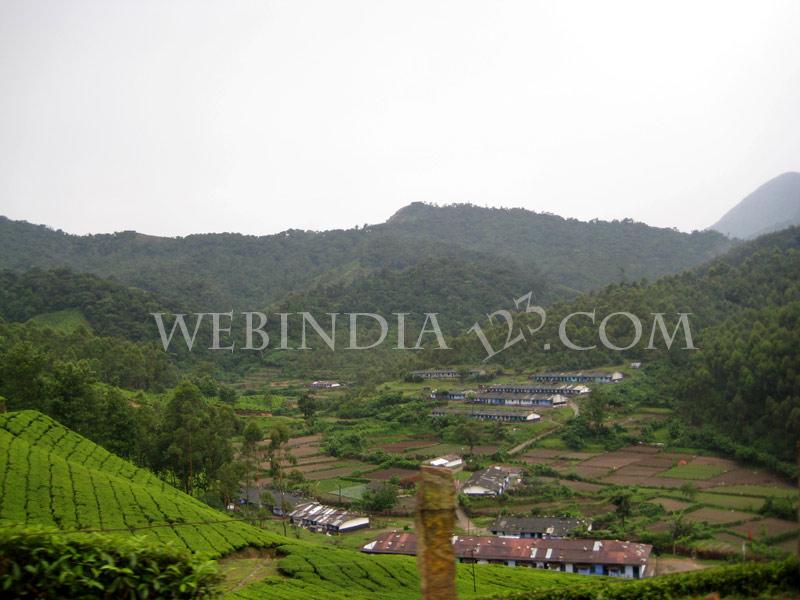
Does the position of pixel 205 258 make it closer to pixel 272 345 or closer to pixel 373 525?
pixel 272 345

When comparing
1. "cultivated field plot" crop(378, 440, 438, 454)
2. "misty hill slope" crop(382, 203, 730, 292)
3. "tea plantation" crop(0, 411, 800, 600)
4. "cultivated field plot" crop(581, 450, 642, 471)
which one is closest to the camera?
"tea plantation" crop(0, 411, 800, 600)

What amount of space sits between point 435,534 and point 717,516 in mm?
20815

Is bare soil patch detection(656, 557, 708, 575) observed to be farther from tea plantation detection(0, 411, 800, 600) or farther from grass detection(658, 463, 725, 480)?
grass detection(658, 463, 725, 480)

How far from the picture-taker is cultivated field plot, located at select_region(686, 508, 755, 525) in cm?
2064

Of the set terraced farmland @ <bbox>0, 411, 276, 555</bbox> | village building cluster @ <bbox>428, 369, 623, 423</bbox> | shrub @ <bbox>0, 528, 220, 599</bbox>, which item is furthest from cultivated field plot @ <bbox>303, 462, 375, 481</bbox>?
shrub @ <bbox>0, 528, 220, 599</bbox>

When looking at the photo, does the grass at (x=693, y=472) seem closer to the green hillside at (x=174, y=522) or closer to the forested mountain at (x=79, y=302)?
the green hillside at (x=174, y=522)

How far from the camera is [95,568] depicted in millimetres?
4484

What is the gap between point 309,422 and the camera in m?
42.2

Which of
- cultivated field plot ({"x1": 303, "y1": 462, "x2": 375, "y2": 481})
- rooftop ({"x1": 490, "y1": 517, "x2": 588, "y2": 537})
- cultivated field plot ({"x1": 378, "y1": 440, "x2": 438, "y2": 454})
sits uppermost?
rooftop ({"x1": 490, "y1": 517, "x2": 588, "y2": 537})

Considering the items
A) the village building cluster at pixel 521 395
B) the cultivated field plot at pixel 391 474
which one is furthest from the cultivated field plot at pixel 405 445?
the village building cluster at pixel 521 395

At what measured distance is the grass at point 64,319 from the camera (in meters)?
57.9

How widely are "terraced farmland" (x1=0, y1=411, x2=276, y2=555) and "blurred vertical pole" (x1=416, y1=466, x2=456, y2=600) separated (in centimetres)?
800

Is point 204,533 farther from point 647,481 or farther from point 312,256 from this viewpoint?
point 312,256

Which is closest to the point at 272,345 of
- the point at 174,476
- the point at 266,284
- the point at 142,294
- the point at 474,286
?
the point at 142,294
